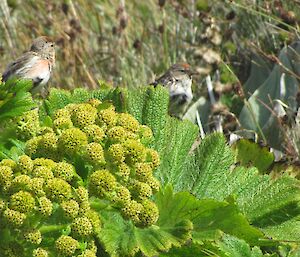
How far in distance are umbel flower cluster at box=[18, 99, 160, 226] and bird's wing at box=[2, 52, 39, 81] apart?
132 inches

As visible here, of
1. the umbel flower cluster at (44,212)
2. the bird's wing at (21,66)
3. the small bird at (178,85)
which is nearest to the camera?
the umbel flower cluster at (44,212)

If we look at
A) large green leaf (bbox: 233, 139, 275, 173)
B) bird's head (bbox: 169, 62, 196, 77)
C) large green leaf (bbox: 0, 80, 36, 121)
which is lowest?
bird's head (bbox: 169, 62, 196, 77)

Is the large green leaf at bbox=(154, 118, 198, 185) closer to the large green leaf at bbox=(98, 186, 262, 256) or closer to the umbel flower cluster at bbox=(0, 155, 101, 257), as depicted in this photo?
the large green leaf at bbox=(98, 186, 262, 256)

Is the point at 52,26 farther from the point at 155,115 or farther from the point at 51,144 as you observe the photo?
the point at 51,144

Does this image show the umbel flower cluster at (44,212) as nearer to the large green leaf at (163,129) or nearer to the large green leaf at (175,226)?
the large green leaf at (175,226)

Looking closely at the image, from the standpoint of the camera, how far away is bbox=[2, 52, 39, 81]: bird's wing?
214 inches

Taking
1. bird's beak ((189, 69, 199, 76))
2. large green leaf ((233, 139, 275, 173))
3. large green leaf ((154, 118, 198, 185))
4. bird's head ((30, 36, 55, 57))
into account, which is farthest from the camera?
bird's head ((30, 36, 55, 57))

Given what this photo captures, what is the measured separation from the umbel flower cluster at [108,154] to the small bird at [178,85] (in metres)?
3.05

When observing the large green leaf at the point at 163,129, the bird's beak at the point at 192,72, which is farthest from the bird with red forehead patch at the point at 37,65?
the large green leaf at the point at 163,129

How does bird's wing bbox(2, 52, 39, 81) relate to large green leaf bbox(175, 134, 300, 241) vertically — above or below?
below

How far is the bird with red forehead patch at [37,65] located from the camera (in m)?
5.32

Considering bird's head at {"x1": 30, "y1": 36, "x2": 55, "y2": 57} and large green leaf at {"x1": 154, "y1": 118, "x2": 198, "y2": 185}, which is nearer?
large green leaf at {"x1": 154, "y1": 118, "x2": 198, "y2": 185}

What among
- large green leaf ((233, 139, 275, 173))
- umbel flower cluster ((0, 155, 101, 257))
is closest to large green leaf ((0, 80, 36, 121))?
umbel flower cluster ((0, 155, 101, 257))

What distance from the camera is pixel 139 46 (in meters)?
6.56
